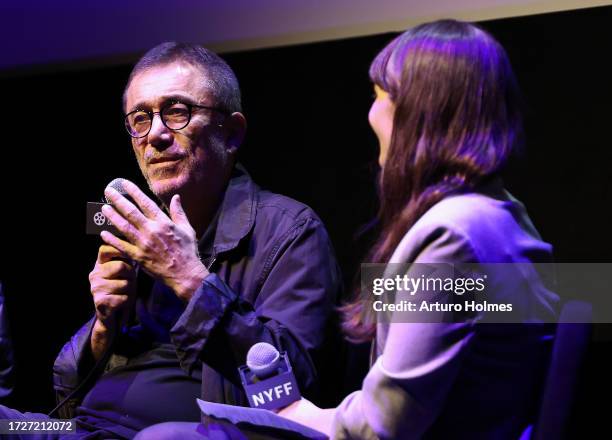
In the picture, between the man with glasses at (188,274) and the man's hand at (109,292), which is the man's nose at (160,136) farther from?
the man's hand at (109,292)

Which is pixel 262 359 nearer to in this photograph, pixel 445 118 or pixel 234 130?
pixel 445 118

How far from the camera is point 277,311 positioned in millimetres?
1652

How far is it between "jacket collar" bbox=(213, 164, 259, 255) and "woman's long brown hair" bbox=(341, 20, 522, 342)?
2.01 ft

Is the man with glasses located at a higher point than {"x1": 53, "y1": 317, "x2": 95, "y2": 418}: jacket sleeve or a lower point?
higher

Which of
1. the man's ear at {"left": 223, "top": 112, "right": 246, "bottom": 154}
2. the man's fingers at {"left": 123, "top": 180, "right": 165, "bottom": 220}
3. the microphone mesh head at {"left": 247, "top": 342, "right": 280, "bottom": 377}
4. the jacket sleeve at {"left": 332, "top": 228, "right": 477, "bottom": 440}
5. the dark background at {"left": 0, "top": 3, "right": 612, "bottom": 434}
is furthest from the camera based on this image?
the dark background at {"left": 0, "top": 3, "right": 612, "bottom": 434}

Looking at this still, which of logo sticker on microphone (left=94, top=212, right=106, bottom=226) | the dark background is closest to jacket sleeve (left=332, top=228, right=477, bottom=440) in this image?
the dark background

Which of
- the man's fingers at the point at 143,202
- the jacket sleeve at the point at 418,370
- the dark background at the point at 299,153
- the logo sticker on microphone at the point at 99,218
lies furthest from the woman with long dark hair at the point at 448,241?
the logo sticker on microphone at the point at 99,218

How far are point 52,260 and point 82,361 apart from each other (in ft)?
4.42

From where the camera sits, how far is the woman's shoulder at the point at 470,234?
1.09 metres

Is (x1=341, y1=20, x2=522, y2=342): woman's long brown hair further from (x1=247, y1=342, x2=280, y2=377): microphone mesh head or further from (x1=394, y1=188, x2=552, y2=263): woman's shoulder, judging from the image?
(x1=247, y1=342, x2=280, y2=377): microphone mesh head

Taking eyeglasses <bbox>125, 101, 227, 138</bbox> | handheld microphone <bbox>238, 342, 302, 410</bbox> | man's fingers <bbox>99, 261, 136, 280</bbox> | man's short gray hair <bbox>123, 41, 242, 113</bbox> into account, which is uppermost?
man's short gray hair <bbox>123, 41, 242, 113</bbox>

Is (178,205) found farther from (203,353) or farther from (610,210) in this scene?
(610,210)

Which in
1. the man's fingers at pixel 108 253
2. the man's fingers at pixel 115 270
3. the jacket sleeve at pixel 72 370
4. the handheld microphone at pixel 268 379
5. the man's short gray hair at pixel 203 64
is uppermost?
the man's short gray hair at pixel 203 64

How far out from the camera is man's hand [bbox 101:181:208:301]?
1.54 metres
